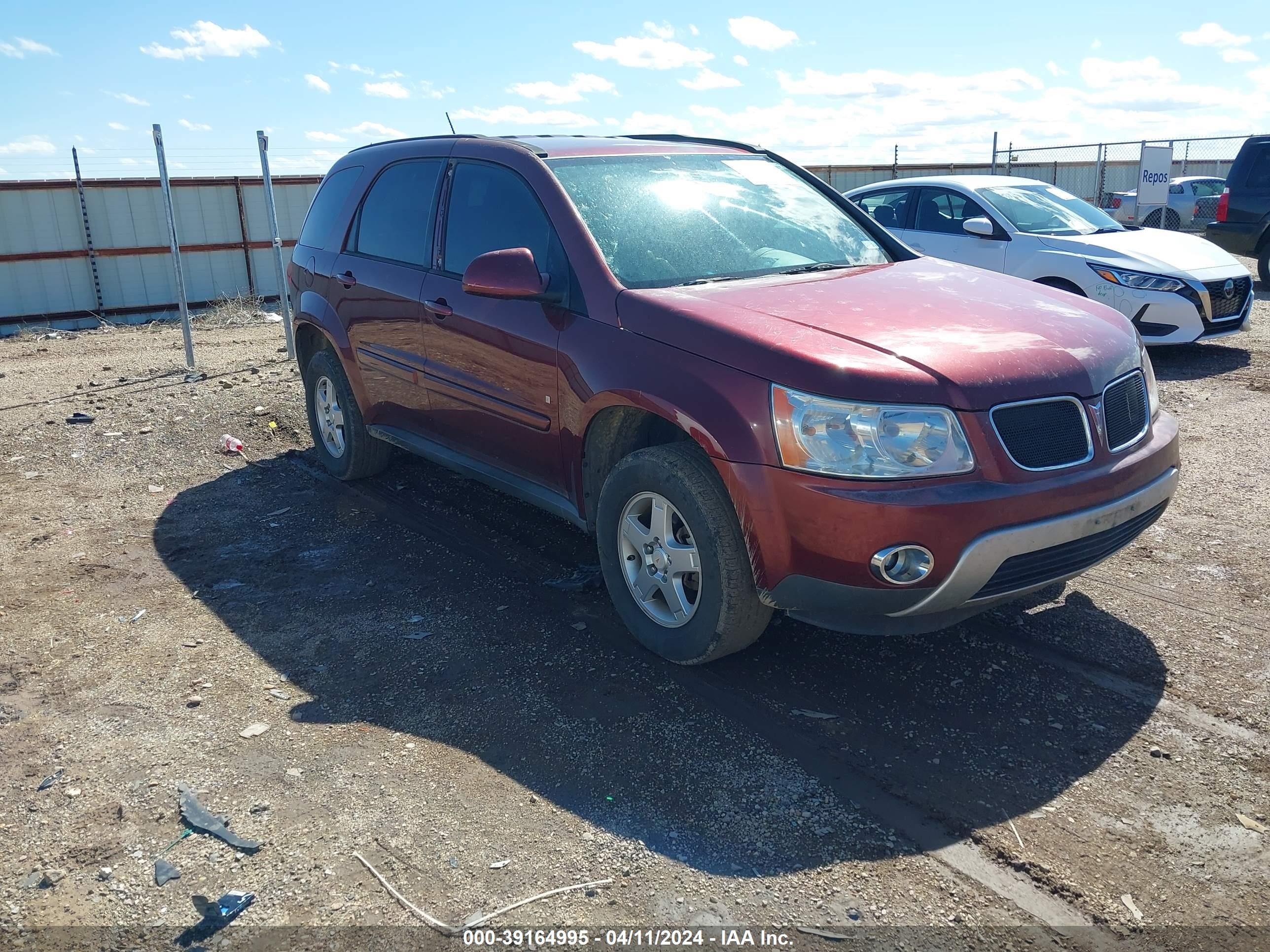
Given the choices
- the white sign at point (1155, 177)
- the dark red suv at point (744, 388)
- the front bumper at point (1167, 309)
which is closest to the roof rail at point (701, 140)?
the dark red suv at point (744, 388)

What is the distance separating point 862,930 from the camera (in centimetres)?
254

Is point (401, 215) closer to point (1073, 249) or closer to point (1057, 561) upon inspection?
point (1057, 561)

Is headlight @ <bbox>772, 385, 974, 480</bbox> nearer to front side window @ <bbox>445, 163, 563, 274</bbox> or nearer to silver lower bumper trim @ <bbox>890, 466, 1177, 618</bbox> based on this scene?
silver lower bumper trim @ <bbox>890, 466, 1177, 618</bbox>

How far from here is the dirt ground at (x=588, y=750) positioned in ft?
8.75

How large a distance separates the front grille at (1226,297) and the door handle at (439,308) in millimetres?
7043

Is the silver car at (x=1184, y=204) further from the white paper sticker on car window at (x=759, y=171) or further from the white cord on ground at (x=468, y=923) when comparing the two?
the white cord on ground at (x=468, y=923)

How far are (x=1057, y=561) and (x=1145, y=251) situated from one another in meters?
6.80

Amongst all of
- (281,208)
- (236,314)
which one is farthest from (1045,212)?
(281,208)

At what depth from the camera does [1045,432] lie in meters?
3.37

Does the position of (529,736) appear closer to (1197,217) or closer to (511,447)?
(511,447)

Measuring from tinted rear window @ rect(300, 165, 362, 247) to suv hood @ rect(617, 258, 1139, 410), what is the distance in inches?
111

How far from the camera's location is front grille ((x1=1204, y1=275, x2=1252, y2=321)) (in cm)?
884

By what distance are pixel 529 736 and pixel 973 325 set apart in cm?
211

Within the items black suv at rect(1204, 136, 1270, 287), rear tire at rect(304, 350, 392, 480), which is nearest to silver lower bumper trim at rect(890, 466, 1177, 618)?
rear tire at rect(304, 350, 392, 480)
